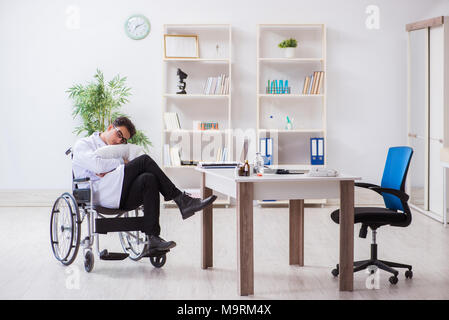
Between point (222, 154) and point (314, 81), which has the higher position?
point (314, 81)

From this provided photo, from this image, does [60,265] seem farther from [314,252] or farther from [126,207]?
[314,252]

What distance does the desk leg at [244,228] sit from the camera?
3645mm

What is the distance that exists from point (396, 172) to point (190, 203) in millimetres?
1447

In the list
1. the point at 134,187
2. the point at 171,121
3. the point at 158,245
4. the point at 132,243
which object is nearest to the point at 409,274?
the point at 158,245

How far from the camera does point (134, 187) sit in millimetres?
4246

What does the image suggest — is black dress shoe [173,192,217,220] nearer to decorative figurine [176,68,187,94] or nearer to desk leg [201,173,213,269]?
desk leg [201,173,213,269]

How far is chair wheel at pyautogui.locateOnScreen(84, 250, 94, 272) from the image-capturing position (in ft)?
14.0

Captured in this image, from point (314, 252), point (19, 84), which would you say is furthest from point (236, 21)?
point (314, 252)

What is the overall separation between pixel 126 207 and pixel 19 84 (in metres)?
3.82

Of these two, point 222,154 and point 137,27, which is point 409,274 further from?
point 137,27

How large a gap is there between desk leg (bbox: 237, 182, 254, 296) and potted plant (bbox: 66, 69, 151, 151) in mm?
3630

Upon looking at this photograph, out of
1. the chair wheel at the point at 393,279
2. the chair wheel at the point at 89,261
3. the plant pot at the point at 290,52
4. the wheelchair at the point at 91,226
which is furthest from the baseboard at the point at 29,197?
the chair wheel at the point at 393,279

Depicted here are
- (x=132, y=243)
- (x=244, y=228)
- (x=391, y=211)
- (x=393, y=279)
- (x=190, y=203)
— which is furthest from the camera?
(x=132, y=243)

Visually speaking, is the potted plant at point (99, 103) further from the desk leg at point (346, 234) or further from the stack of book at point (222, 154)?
the desk leg at point (346, 234)
